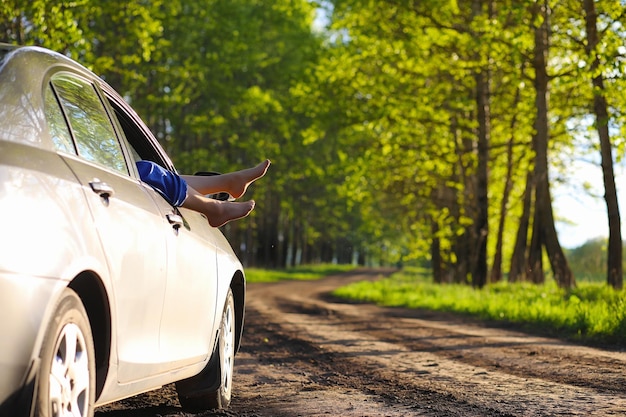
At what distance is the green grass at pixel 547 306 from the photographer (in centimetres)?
1294

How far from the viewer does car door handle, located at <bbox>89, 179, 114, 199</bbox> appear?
4.07m

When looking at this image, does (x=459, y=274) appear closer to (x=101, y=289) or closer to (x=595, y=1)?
(x=595, y=1)

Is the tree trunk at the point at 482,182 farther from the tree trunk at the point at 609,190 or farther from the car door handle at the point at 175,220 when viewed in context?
the car door handle at the point at 175,220

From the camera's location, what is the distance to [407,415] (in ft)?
19.5

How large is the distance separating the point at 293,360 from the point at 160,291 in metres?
5.10

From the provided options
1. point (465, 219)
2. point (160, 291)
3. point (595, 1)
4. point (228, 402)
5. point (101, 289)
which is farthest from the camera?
point (465, 219)

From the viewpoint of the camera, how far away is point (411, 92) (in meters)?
27.9

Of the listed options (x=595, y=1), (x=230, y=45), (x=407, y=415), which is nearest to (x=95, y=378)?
(x=407, y=415)

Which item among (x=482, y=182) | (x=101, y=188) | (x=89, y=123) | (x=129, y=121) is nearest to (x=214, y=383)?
(x=129, y=121)

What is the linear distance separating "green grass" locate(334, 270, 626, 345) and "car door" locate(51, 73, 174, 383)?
8421 millimetres

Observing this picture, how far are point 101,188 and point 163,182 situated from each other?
1.31 meters

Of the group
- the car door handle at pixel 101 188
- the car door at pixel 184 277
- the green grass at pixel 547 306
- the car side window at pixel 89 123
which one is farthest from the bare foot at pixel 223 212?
the green grass at pixel 547 306

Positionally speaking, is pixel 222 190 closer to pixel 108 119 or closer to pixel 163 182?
pixel 163 182

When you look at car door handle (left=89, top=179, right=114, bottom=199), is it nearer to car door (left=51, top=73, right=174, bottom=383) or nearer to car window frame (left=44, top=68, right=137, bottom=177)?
car door (left=51, top=73, right=174, bottom=383)
